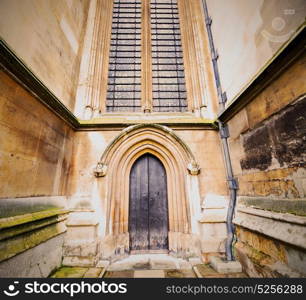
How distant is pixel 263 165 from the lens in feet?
7.91

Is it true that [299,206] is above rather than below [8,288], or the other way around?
above

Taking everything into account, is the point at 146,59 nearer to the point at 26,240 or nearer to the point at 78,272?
the point at 26,240

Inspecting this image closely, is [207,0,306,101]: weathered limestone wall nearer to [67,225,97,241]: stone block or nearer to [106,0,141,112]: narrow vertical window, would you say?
[106,0,141,112]: narrow vertical window

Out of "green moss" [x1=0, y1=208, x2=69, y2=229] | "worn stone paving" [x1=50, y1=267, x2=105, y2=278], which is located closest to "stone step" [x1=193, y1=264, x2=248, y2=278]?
"worn stone paving" [x1=50, y1=267, x2=105, y2=278]

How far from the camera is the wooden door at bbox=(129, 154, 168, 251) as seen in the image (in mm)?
3414

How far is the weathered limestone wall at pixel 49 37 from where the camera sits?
2.38m

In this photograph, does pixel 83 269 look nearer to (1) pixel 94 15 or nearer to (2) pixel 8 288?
(2) pixel 8 288

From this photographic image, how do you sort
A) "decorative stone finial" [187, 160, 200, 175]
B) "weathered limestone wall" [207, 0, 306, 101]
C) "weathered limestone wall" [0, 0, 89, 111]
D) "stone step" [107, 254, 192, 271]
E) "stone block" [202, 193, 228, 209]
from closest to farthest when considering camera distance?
"weathered limestone wall" [207, 0, 306, 101] < "weathered limestone wall" [0, 0, 89, 111] < "stone step" [107, 254, 192, 271] < "stone block" [202, 193, 228, 209] < "decorative stone finial" [187, 160, 200, 175]

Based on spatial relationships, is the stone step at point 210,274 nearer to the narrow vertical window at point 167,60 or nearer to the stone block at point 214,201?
the stone block at point 214,201

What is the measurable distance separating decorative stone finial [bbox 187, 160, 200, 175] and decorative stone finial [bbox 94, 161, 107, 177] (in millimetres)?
1943

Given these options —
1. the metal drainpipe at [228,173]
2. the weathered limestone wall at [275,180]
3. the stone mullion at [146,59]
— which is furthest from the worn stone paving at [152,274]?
the stone mullion at [146,59]

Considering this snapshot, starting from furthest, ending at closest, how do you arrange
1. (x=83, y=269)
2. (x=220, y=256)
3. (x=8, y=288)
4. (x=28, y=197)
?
(x=220, y=256) → (x=83, y=269) → (x=28, y=197) → (x=8, y=288)

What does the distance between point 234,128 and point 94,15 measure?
20.3ft

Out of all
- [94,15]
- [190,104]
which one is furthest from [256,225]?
[94,15]
